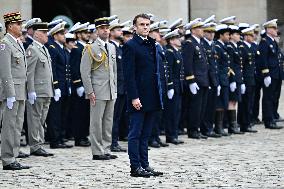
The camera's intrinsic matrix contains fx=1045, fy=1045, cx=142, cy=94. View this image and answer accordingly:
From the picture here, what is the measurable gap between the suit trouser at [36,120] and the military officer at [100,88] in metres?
0.90

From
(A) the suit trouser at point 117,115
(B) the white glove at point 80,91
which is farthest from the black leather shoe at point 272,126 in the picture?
(B) the white glove at point 80,91

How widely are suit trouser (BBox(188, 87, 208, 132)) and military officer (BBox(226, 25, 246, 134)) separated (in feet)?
2.70

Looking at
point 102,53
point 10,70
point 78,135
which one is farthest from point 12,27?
point 78,135

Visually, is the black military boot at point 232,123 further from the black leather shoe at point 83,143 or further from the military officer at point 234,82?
the black leather shoe at point 83,143

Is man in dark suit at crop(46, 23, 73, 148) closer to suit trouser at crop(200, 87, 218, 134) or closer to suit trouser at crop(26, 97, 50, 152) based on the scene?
suit trouser at crop(26, 97, 50, 152)

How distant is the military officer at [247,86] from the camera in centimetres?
1788

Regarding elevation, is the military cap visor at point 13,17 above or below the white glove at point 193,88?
above

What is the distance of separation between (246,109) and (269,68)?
1.02 metres

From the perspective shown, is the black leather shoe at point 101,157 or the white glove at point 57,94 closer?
the black leather shoe at point 101,157

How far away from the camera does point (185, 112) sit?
17438mm

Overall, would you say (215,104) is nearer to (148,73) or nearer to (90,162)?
(90,162)

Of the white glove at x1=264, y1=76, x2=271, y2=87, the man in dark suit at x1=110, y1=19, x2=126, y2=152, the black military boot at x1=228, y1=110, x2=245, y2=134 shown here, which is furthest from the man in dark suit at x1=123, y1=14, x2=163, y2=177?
the white glove at x1=264, y1=76, x2=271, y2=87

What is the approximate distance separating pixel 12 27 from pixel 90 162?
201cm

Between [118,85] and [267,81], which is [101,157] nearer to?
[118,85]
